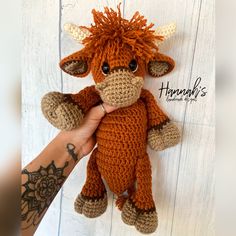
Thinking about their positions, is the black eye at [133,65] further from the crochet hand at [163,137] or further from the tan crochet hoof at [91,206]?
the tan crochet hoof at [91,206]

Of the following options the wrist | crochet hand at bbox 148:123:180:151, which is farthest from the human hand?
crochet hand at bbox 148:123:180:151

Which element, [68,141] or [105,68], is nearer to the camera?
[105,68]

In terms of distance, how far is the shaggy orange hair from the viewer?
0.50 metres

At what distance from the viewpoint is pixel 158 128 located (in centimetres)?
57

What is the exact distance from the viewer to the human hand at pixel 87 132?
568 mm

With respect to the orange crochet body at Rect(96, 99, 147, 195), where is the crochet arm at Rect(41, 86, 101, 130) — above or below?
above

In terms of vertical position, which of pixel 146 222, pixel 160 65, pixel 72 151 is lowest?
pixel 146 222

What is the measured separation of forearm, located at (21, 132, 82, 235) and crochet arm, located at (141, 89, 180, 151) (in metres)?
0.18

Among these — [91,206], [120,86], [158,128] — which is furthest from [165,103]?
[91,206]

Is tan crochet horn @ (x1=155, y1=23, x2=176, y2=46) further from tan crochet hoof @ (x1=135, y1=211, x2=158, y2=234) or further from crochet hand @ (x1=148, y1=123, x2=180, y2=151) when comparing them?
tan crochet hoof @ (x1=135, y1=211, x2=158, y2=234)

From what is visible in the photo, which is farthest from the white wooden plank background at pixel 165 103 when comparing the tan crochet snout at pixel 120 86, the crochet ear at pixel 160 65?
the tan crochet snout at pixel 120 86

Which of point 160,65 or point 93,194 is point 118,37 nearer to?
point 160,65

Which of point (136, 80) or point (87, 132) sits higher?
point (136, 80)

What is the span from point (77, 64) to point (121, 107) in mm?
133
